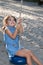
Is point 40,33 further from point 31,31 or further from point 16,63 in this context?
point 16,63

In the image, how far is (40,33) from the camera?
6.20 meters

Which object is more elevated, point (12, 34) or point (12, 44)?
point (12, 34)

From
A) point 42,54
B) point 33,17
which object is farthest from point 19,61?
point 33,17

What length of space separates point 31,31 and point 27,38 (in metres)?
0.68

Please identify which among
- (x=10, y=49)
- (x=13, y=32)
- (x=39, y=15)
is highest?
(x=13, y=32)

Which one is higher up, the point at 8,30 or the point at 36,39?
the point at 8,30

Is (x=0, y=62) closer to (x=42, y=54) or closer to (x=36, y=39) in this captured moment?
(x=42, y=54)

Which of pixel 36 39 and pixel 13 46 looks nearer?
pixel 13 46

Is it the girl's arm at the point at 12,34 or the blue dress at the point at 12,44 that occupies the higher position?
the girl's arm at the point at 12,34

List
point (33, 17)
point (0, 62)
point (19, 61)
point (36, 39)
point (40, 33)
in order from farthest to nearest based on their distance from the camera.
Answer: point (33, 17)
point (40, 33)
point (36, 39)
point (0, 62)
point (19, 61)

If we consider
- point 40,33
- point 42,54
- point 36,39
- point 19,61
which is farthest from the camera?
point 40,33

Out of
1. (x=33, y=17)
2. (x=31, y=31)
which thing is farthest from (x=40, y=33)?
(x=33, y=17)

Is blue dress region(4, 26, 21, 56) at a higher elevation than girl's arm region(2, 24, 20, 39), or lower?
lower

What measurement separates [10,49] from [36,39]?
6.18 feet
